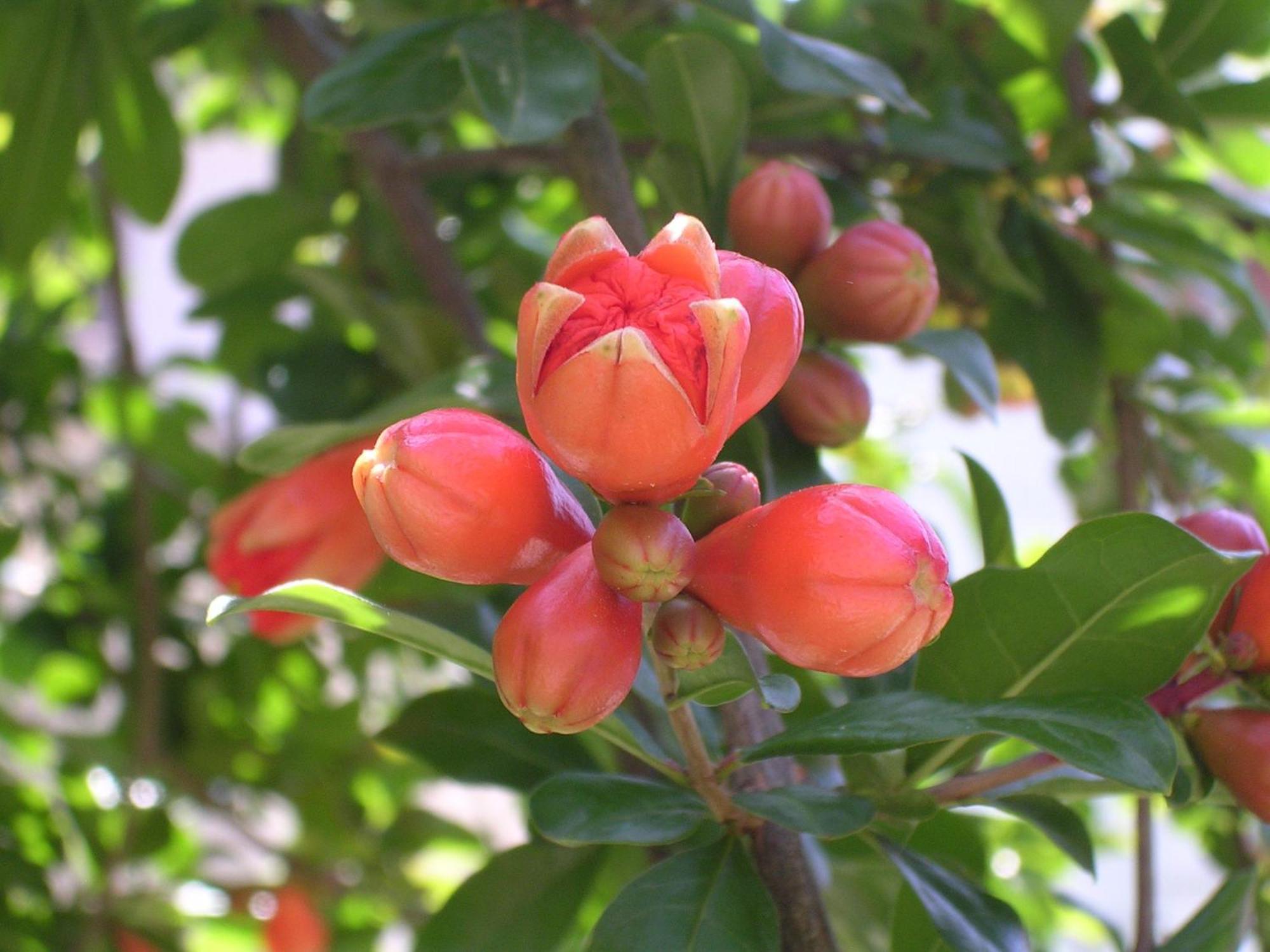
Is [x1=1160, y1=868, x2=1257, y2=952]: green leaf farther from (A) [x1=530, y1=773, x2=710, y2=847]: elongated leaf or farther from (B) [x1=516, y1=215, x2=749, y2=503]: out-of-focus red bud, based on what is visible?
(B) [x1=516, y1=215, x2=749, y2=503]: out-of-focus red bud

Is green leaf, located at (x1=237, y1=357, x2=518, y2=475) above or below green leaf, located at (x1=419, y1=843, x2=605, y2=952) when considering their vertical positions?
above

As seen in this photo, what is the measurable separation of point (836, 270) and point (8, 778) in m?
1.04

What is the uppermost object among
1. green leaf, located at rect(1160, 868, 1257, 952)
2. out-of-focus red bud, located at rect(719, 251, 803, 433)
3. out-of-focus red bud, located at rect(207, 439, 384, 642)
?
out-of-focus red bud, located at rect(719, 251, 803, 433)

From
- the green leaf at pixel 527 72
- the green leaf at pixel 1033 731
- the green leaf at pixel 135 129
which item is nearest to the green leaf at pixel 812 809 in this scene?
the green leaf at pixel 1033 731

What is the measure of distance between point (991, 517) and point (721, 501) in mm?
211

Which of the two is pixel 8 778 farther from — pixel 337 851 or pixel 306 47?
pixel 306 47

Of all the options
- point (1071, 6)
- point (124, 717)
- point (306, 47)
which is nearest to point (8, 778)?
point (124, 717)

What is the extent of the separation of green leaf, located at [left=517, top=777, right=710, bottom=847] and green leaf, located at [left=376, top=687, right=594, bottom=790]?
0.18m

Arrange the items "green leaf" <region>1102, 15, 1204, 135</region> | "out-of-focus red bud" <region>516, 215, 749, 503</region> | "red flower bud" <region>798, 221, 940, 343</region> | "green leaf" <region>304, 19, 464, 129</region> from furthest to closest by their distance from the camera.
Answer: "green leaf" <region>1102, 15, 1204, 135</region> < "green leaf" <region>304, 19, 464, 129</region> < "red flower bud" <region>798, 221, 940, 343</region> < "out-of-focus red bud" <region>516, 215, 749, 503</region>

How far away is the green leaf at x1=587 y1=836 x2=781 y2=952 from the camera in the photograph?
1.64ft

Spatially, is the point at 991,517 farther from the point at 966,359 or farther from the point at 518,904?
the point at 518,904

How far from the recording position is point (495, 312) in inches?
49.7

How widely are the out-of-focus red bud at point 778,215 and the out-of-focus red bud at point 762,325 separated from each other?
177mm

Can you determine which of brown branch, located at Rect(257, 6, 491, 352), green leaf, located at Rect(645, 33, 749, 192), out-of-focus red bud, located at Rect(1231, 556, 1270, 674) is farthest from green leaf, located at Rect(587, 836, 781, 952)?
brown branch, located at Rect(257, 6, 491, 352)
